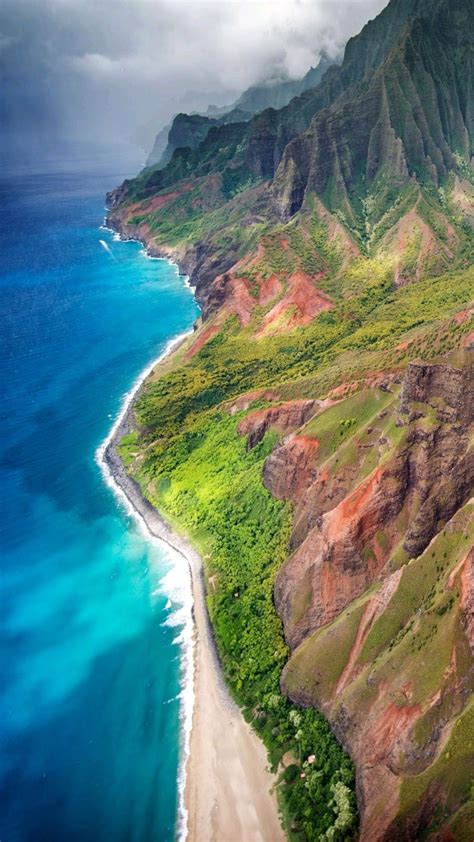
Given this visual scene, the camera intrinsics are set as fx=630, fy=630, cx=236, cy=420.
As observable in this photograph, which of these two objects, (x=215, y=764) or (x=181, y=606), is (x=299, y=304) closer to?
(x=181, y=606)

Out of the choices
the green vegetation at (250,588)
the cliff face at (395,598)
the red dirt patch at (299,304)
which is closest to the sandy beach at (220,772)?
the green vegetation at (250,588)

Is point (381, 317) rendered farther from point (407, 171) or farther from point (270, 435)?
point (407, 171)

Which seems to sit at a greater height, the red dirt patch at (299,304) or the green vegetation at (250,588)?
the red dirt patch at (299,304)

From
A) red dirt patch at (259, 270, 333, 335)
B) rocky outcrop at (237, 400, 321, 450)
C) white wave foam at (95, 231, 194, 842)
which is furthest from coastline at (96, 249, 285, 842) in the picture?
red dirt patch at (259, 270, 333, 335)

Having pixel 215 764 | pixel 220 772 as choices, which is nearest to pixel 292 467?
pixel 215 764

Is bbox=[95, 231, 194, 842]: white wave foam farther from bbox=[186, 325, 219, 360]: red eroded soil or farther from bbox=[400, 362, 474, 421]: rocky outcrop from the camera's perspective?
bbox=[400, 362, 474, 421]: rocky outcrop

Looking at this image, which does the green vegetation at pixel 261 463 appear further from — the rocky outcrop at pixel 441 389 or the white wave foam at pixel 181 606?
the rocky outcrop at pixel 441 389

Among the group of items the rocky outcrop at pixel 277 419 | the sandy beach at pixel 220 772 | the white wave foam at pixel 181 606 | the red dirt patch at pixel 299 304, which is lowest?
the sandy beach at pixel 220 772
